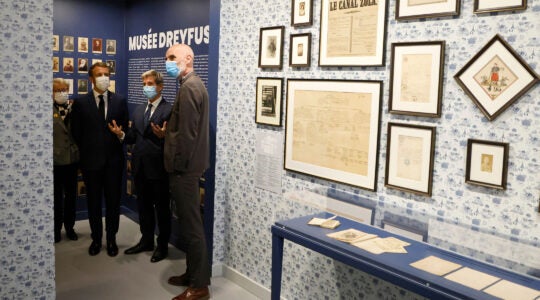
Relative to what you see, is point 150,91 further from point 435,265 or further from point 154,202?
point 435,265

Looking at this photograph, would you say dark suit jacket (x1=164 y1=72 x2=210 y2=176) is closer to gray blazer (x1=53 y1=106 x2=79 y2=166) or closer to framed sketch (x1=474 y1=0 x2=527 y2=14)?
gray blazer (x1=53 y1=106 x2=79 y2=166)

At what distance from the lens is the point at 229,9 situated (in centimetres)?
460

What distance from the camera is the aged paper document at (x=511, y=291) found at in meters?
2.16

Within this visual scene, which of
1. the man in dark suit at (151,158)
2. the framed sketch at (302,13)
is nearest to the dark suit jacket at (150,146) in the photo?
the man in dark suit at (151,158)

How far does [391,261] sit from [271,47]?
2.15m

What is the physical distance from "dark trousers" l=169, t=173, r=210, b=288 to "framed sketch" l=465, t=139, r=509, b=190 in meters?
2.11

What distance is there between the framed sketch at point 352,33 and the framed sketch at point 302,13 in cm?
12

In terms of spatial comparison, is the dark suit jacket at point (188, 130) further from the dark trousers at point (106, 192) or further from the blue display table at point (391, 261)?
the dark trousers at point (106, 192)

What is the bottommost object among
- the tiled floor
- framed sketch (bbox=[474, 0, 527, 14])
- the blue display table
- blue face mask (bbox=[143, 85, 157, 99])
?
the tiled floor

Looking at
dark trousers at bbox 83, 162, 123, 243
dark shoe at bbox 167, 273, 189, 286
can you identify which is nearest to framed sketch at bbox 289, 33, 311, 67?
dark shoe at bbox 167, 273, 189, 286

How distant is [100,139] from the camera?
17.0 feet

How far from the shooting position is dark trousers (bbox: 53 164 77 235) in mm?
5605

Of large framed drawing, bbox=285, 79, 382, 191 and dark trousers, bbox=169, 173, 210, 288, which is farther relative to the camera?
dark trousers, bbox=169, 173, 210, 288

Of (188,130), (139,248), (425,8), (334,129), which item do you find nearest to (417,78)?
(425,8)
